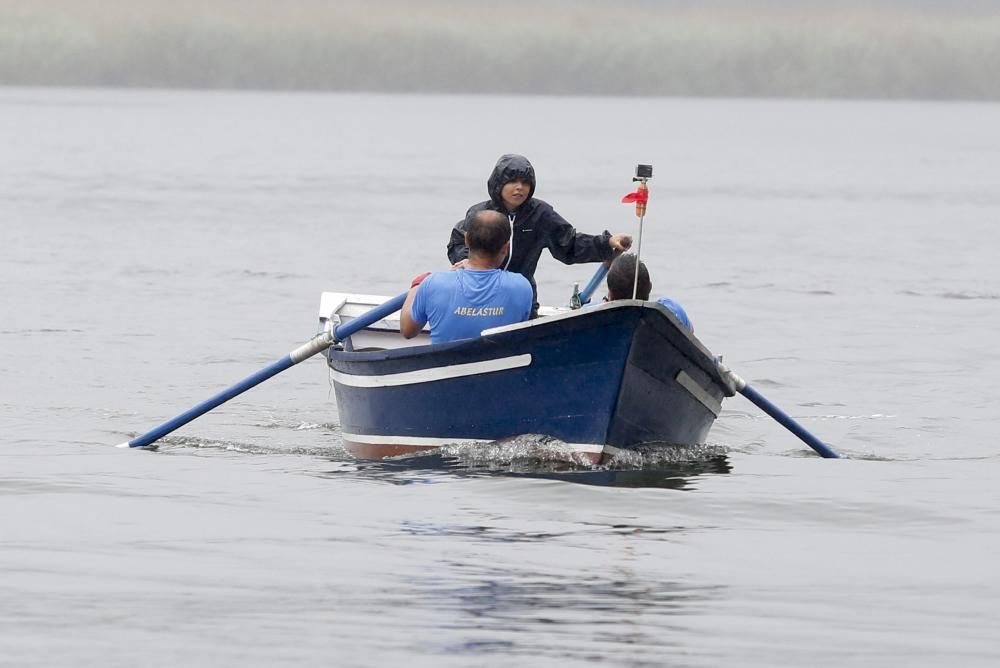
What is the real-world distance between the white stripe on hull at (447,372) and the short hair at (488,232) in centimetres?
72

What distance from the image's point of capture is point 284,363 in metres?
14.8

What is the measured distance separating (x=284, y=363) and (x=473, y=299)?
233 cm

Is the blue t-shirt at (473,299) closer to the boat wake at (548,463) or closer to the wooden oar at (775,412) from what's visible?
the boat wake at (548,463)

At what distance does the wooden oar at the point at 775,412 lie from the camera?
13.8 metres

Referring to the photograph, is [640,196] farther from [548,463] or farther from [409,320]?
[548,463]

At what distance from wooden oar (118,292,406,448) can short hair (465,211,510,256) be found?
0.90 meters

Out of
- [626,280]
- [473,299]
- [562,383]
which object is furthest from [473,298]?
[626,280]

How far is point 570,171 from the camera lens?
243ft

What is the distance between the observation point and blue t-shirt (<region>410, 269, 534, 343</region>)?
13.1 meters

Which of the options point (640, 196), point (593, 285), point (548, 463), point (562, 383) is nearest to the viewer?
point (640, 196)

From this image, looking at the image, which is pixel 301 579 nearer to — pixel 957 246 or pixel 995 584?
pixel 995 584

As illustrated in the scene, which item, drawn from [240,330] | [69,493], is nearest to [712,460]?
[69,493]

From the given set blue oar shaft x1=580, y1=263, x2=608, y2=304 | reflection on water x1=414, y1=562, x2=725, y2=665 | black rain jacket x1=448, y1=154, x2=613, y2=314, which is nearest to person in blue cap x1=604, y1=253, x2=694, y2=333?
black rain jacket x1=448, y1=154, x2=613, y2=314

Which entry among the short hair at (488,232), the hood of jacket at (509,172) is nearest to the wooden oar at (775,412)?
the short hair at (488,232)
